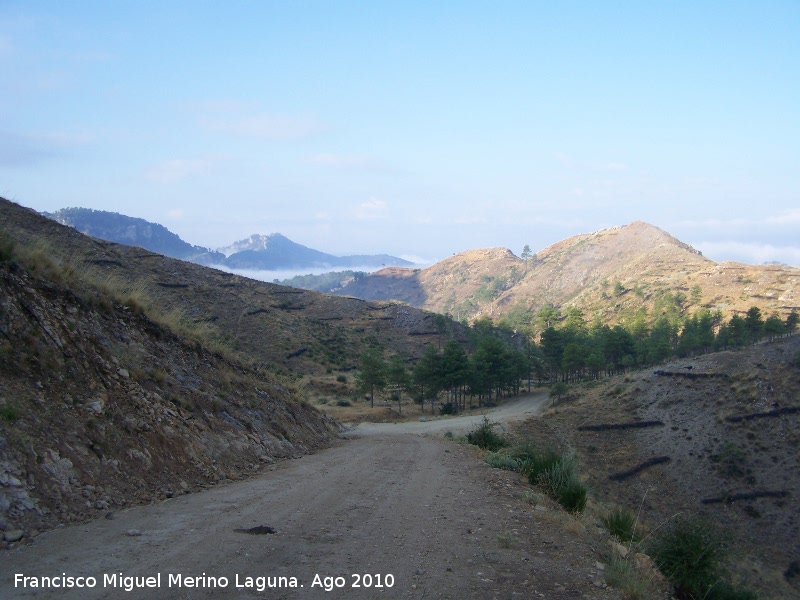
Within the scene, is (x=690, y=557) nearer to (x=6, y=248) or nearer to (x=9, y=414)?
(x=9, y=414)

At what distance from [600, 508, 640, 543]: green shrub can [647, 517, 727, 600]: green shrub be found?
0.40 meters

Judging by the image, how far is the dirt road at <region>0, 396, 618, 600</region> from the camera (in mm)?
4742

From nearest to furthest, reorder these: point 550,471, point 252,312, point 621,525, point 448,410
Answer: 1. point 621,525
2. point 550,471
3. point 448,410
4. point 252,312

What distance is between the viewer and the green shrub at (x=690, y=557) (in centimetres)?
739

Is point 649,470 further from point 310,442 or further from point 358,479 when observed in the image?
point 358,479

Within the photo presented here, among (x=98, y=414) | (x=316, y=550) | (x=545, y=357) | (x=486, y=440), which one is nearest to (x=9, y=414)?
(x=98, y=414)

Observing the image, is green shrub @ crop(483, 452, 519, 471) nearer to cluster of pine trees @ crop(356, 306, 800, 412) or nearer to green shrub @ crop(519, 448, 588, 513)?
green shrub @ crop(519, 448, 588, 513)

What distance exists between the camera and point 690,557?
24.6ft

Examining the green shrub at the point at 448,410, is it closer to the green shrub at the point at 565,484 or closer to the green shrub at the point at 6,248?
the green shrub at the point at 565,484

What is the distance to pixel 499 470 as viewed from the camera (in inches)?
492

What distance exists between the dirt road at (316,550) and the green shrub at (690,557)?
156 centimetres

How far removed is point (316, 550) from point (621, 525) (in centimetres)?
572

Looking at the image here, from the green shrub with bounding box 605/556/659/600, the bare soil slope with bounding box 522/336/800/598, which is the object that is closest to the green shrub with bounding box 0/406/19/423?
the green shrub with bounding box 605/556/659/600

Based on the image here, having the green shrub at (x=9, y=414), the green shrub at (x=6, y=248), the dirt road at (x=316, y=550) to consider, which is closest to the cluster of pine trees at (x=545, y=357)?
the green shrub at (x=6, y=248)
